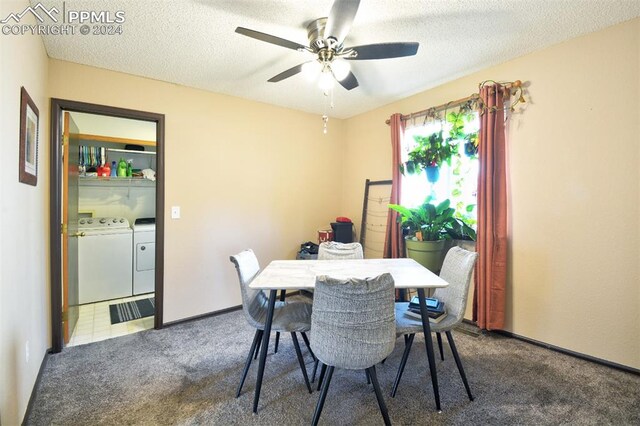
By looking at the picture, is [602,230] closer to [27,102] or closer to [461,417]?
[461,417]

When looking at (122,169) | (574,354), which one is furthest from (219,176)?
(574,354)

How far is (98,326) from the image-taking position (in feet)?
9.91

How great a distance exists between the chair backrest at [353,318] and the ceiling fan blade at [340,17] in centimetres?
133

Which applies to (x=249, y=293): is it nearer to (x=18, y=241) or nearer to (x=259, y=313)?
(x=259, y=313)

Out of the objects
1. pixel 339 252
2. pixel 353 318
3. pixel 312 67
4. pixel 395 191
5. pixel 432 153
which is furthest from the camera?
pixel 395 191

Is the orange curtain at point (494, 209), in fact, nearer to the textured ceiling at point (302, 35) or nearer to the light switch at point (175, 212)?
the textured ceiling at point (302, 35)

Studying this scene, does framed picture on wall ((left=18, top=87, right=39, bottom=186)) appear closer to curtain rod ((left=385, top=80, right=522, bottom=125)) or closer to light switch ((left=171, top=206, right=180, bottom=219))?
light switch ((left=171, top=206, right=180, bottom=219))

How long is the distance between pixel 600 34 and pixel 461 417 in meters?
2.78

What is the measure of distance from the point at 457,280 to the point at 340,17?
1.73 meters

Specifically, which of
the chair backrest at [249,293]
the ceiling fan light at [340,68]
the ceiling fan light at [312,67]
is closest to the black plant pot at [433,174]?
the ceiling fan light at [340,68]

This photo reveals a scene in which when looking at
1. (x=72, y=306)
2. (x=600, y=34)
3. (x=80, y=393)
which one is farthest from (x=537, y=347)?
(x=72, y=306)

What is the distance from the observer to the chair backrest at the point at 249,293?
6.23 ft

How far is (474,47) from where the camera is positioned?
238 centimetres

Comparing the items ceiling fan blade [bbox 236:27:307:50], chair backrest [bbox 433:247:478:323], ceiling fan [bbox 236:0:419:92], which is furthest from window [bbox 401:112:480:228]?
ceiling fan blade [bbox 236:27:307:50]
